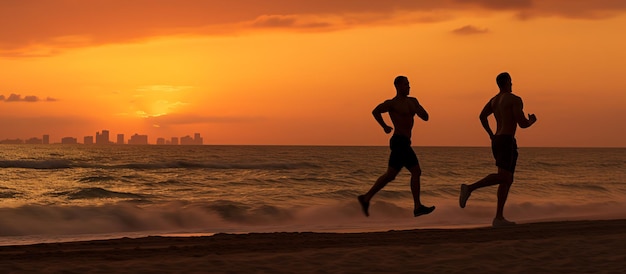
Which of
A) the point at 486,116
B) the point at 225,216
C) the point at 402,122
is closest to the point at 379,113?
the point at 402,122

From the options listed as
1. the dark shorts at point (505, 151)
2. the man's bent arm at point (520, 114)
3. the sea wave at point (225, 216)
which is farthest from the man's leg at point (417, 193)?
the sea wave at point (225, 216)

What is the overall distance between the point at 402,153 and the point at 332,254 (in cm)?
261

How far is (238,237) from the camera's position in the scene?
438 inches

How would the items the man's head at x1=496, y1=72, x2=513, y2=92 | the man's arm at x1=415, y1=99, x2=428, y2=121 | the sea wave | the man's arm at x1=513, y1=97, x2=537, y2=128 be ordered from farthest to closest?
the sea wave < the man's head at x1=496, y1=72, x2=513, y2=92 < the man's arm at x1=513, y1=97, x2=537, y2=128 < the man's arm at x1=415, y1=99, x2=428, y2=121

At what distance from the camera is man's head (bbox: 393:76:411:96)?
10.8m

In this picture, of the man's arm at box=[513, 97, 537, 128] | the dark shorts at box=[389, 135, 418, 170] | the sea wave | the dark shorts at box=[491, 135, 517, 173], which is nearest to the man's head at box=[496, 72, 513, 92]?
the man's arm at box=[513, 97, 537, 128]

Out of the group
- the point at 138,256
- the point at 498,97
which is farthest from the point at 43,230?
the point at 498,97

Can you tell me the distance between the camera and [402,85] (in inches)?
425

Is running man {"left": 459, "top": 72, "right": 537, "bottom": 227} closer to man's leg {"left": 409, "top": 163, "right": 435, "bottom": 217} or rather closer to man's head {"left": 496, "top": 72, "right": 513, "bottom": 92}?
man's head {"left": 496, "top": 72, "right": 513, "bottom": 92}

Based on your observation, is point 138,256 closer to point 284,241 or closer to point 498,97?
point 284,241

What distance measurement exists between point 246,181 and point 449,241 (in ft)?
87.8

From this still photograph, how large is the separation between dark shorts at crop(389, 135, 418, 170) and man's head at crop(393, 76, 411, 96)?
62cm

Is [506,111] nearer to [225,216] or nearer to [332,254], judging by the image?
[332,254]

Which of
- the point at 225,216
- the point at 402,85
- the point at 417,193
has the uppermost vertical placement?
the point at 402,85
